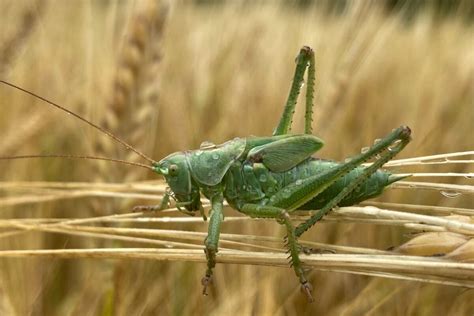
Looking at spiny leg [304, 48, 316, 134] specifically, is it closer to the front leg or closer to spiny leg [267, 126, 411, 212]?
spiny leg [267, 126, 411, 212]

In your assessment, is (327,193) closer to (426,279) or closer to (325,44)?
(426,279)

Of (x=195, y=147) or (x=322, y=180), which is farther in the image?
(x=195, y=147)

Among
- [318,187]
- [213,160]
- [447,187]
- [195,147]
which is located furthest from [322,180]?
[195,147]

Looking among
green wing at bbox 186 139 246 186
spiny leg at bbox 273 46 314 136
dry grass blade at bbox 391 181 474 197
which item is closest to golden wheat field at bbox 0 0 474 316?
dry grass blade at bbox 391 181 474 197

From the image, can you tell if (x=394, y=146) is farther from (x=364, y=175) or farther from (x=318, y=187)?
(x=318, y=187)

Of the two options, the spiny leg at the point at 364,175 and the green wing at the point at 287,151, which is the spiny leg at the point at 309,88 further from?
the spiny leg at the point at 364,175

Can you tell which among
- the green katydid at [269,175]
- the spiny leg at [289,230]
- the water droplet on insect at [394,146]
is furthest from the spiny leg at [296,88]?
the water droplet on insect at [394,146]
